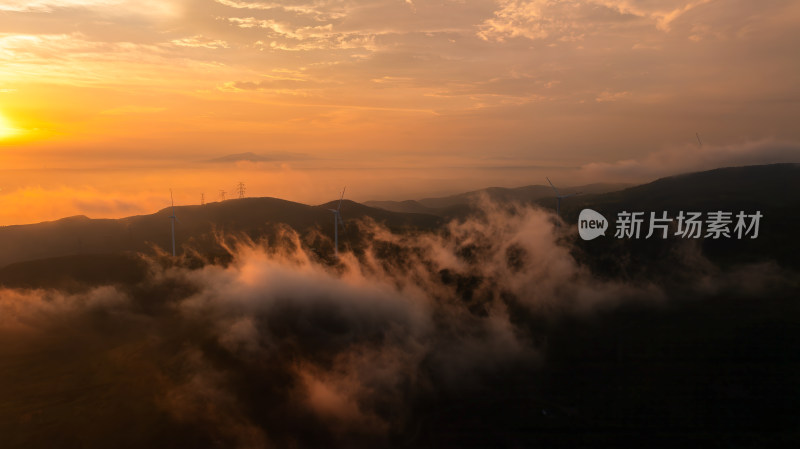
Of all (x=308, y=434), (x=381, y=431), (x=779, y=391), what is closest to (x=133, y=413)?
(x=308, y=434)

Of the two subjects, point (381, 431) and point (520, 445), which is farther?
point (381, 431)

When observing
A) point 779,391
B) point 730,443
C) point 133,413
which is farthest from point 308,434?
point 779,391

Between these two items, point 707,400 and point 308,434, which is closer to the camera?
point 308,434

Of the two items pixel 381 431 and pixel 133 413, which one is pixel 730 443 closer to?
pixel 381 431

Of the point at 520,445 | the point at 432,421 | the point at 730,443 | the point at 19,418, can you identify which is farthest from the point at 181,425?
the point at 730,443

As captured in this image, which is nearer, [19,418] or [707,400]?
[19,418]

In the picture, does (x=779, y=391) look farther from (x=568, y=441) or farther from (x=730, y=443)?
(x=568, y=441)

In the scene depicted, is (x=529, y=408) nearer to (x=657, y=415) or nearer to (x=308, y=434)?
(x=657, y=415)
